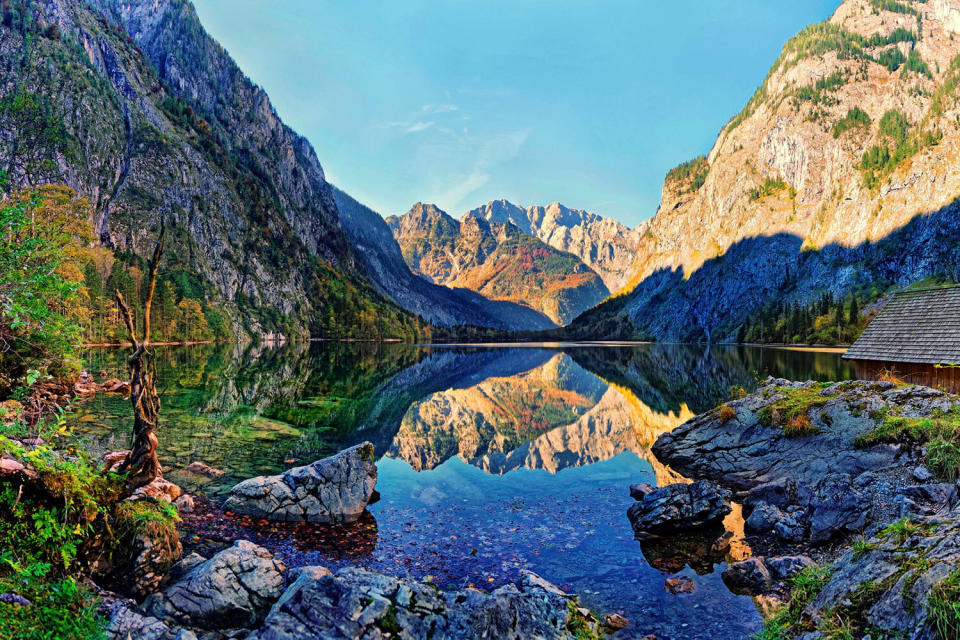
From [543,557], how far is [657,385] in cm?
4697

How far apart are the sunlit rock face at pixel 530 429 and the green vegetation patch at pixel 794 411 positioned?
5.45 meters

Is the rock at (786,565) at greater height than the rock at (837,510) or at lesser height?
lesser

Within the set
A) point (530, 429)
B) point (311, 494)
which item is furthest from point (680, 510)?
point (530, 429)

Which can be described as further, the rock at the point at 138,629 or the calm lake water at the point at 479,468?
the calm lake water at the point at 479,468

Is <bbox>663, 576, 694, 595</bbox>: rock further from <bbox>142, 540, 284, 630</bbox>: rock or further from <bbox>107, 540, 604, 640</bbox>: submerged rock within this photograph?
<bbox>142, 540, 284, 630</bbox>: rock

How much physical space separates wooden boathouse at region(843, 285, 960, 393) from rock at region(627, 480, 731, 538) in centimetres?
1868

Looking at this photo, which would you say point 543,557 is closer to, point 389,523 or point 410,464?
point 389,523

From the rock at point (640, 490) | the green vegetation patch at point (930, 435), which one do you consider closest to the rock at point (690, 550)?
the rock at point (640, 490)

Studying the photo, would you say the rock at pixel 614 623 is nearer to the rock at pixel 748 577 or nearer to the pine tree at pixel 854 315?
the rock at pixel 748 577

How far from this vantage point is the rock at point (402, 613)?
328 inches

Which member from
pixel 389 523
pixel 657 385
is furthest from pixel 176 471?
pixel 657 385

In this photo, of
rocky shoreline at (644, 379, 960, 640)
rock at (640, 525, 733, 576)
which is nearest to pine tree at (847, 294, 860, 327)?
rocky shoreline at (644, 379, 960, 640)

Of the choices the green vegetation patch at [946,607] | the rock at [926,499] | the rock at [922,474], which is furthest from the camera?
the rock at [922,474]

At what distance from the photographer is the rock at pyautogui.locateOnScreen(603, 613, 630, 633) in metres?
9.99
